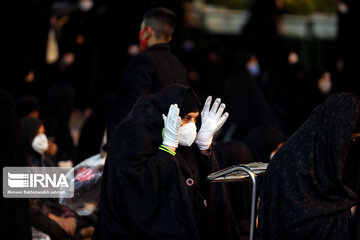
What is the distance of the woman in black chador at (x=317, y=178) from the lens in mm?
3264

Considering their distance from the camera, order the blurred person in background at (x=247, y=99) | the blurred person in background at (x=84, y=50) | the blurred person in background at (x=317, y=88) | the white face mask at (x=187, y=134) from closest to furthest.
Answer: the white face mask at (x=187, y=134), the blurred person in background at (x=317, y=88), the blurred person in background at (x=247, y=99), the blurred person in background at (x=84, y=50)

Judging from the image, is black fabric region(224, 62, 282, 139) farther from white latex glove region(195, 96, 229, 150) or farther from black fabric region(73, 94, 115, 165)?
white latex glove region(195, 96, 229, 150)

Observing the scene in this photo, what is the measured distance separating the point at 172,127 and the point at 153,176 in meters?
0.27

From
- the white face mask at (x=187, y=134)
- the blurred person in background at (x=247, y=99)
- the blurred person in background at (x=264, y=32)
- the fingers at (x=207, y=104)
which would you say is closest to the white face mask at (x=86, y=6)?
the blurred person in background at (x=247, y=99)

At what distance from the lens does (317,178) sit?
3.30 metres

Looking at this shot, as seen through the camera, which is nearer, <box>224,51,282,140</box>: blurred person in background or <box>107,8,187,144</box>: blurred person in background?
<box>107,8,187,144</box>: blurred person in background

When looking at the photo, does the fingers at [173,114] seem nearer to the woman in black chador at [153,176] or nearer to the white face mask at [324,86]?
the woman in black chador at [153,176]

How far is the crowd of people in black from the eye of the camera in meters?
3.33

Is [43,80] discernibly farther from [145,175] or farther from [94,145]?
[145,175]

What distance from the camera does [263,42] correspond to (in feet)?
38.0

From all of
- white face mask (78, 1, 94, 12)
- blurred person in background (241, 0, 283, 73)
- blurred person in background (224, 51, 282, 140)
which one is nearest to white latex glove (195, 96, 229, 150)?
blurred person in background (224, 51, 282, 140)

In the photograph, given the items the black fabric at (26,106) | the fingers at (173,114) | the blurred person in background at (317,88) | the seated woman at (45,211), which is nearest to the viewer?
the fingers at (173,114)

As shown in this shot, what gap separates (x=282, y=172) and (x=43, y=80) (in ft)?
18.8

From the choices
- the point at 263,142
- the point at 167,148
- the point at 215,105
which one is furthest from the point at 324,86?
the point at 167,148
